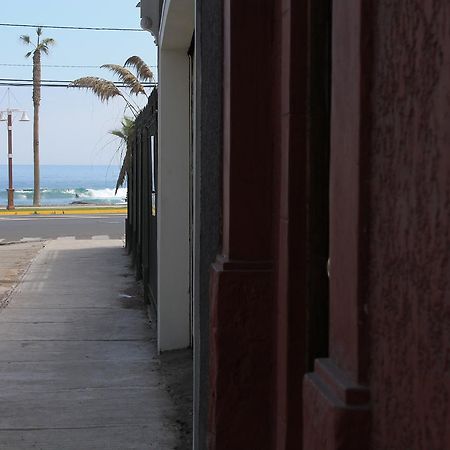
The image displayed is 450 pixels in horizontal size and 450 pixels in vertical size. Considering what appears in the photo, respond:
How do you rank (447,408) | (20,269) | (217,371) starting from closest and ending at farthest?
1. (447,408)
2. (217,371)
3. (20,269)

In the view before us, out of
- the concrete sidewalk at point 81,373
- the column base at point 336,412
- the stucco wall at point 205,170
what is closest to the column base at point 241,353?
the stucco wall at point 205,170

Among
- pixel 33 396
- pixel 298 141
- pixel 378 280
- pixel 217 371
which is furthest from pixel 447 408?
pixel 33 396

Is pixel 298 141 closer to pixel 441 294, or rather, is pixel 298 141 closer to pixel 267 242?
pixel 267 242

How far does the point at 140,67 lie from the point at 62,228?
6.57 metres

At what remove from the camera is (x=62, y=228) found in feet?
86.9

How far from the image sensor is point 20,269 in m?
14.4

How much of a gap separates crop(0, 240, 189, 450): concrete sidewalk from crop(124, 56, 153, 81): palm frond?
1182 centimetres

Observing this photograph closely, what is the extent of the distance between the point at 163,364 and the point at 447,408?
5.52 metres

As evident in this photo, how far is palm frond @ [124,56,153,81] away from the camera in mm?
22625

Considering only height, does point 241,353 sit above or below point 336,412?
below

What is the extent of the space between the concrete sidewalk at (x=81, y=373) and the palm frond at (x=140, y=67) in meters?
11.8

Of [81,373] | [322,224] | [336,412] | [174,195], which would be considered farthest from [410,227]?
[174,195]

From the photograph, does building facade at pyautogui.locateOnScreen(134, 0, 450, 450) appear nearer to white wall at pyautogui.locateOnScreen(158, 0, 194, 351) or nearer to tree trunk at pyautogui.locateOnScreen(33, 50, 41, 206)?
white wall at pyautogui.locateOnScreen(158, 0, 194, 351)

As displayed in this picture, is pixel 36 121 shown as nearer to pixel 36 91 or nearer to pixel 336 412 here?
pixel 36 91
